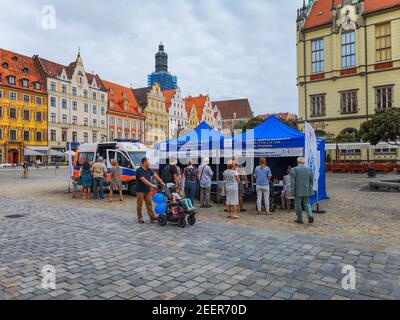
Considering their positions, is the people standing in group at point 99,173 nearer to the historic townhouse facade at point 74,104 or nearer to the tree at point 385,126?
the tree at point 385,126

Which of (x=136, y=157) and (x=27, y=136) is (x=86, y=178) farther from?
(x=27, y=136)

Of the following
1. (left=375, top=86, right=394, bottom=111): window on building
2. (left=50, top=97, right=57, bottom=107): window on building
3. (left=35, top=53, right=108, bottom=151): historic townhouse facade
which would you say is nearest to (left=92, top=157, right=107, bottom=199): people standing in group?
(left=375, top=86, right=394, bottom=111): window on building

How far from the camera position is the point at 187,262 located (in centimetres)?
552

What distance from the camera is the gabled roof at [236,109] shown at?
111000 mm

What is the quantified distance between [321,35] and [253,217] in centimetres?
3667

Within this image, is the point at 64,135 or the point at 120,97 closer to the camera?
the point at 64,135

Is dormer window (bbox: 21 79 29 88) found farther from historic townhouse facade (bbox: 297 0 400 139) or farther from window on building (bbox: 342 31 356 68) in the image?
window on building (bbox: 342 31 356 68)

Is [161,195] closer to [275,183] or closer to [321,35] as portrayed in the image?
[275,183]

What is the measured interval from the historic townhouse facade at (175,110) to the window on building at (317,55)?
1746 inches

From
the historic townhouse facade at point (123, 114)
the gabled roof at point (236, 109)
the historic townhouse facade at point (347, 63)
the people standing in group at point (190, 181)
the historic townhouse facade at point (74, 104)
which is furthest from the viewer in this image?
the gabled roof at point (236, 109)

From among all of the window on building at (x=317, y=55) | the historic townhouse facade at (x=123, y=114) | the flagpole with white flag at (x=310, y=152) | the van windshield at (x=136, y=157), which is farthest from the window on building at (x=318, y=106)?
the historic townhouse facade at (x=123, y=114)

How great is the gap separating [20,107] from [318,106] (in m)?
46.8

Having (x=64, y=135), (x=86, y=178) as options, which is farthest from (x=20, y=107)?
(x=86, y=178)

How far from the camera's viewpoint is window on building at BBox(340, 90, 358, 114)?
124ft
